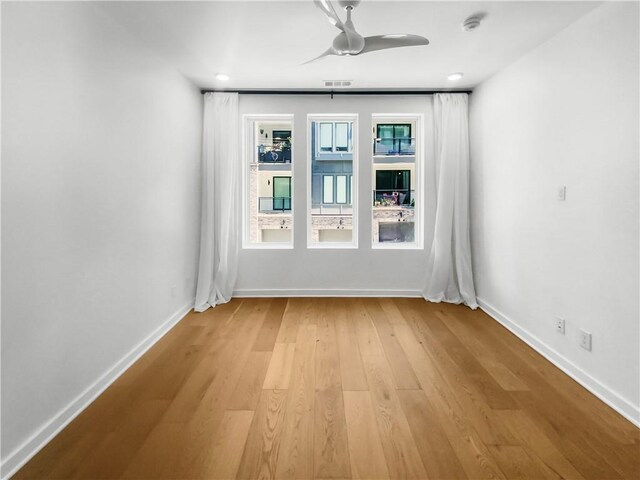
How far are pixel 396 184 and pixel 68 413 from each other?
3.83m

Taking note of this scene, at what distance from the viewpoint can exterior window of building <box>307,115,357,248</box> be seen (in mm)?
4219

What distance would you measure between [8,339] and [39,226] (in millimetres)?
547

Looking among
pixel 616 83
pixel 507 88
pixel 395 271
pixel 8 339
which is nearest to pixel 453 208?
pixel 395 271

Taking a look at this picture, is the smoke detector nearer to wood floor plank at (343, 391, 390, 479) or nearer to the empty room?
the empty room

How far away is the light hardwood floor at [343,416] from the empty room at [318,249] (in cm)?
2

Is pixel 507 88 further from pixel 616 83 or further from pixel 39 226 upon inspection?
pixel 39 226

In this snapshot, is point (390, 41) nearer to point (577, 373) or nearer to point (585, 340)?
point (585, 340)

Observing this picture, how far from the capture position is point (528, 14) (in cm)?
225

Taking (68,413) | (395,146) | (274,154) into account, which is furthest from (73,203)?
(395,146)

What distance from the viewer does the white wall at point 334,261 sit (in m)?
4.09

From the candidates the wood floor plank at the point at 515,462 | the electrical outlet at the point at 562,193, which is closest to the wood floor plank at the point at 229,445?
the wood floor plank at the point at 515,462

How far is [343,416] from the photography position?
1.87 meters

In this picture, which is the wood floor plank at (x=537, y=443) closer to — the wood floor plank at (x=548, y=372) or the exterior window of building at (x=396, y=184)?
the wood floor plank at (x=548, y=372)

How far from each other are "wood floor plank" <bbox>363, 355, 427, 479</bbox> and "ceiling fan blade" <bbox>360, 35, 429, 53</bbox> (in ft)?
7.32
